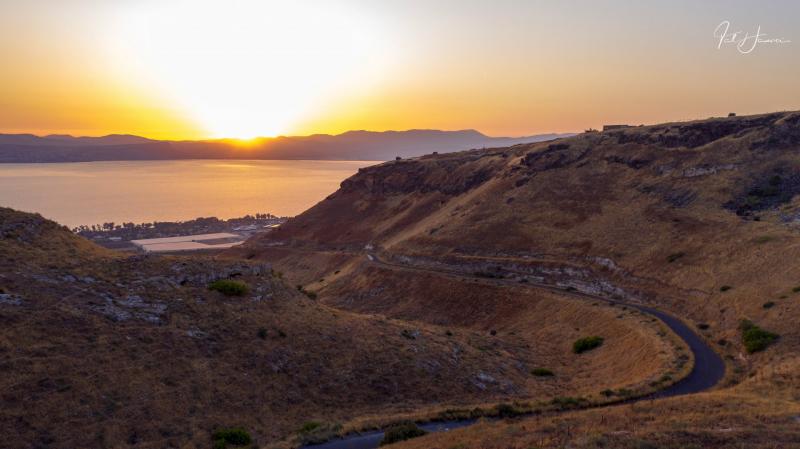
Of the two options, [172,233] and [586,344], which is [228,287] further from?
[172,233]

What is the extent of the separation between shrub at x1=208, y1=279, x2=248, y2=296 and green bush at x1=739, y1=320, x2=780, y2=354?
32133 mm

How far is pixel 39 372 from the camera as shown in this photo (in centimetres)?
2212

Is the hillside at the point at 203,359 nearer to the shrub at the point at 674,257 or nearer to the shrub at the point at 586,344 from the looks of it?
the shrub at the point at 586,344

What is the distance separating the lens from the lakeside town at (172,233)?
444ft

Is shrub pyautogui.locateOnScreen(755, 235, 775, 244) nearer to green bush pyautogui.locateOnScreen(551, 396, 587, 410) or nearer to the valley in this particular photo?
the valley

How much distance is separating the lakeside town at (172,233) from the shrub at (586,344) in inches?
4385

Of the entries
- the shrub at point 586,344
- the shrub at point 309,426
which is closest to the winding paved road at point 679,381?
the shrub at point 309,426

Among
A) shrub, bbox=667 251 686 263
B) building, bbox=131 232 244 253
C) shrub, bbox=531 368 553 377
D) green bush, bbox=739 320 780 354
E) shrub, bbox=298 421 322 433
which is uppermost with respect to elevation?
shrub, bbox=667 251 686 263

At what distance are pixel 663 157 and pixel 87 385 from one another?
7823cm

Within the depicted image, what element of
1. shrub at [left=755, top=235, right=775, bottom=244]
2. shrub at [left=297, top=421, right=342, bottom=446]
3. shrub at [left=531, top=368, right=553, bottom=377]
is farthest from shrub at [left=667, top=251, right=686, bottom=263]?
shrub at [left=297, top=421, right=342, bottom=446]

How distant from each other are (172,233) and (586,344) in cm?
14486

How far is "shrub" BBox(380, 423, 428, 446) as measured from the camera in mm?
20922

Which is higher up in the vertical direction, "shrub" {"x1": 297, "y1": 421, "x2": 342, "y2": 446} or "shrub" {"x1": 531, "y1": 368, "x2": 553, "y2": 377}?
"shrub" {"x1": 297, "y1": 421, "x2": 342, "y2": 446}

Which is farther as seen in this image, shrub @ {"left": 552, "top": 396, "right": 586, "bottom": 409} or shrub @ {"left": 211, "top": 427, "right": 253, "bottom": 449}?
shrub @ {"left": 552, "top": 396, "right": 586, "bottom": 409}
